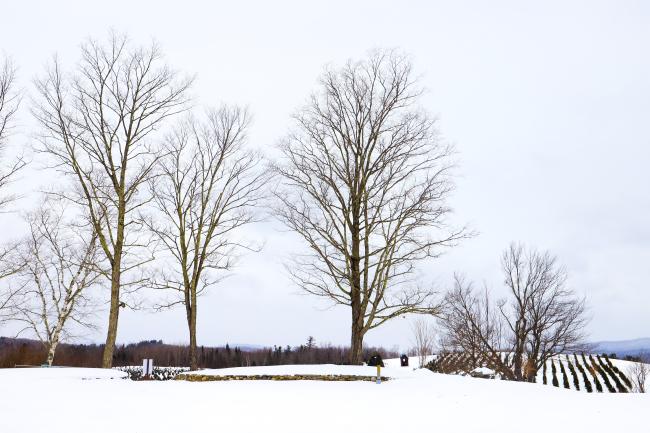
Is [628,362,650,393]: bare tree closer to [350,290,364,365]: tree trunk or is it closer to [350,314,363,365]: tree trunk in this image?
[350,314,363,365]: tree trunk

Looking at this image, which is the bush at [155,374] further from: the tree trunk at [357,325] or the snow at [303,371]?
the tree trunk at [357,325]

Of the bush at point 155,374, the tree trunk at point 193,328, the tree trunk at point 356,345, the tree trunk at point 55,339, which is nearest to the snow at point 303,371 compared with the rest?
the tree trunk at point 356,345

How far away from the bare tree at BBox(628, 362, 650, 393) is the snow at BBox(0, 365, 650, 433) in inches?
1293

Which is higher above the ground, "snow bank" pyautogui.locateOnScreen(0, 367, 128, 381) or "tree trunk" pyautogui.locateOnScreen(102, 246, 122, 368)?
"tree trunk" pyautogui.locateOnScreen(102, 246, 122, 368)

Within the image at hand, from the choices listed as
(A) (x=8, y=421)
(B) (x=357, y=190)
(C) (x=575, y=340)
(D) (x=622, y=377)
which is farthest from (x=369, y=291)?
(D) (x=622, y=377)

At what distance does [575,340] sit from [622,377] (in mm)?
14014

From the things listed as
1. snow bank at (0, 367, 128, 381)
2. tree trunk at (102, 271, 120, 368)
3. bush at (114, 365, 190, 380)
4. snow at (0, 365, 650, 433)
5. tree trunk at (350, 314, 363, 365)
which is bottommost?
snow at (0, 365, 650, 433)

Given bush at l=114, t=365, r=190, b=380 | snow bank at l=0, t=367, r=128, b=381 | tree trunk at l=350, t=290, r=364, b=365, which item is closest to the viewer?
snow bank at l=0, t=367, r=128, b=381

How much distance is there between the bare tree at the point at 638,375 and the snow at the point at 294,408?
32851 mm

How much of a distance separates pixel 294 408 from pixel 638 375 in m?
43.5

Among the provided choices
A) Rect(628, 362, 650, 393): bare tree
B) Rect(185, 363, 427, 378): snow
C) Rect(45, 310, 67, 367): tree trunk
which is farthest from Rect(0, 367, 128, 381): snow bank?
Rect(628, 362, 650, 393): bare tree

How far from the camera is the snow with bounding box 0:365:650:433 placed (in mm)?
11109

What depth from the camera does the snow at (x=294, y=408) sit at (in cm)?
1111

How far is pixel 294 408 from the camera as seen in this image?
44.0 feet
